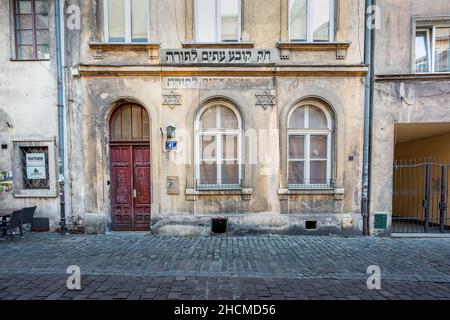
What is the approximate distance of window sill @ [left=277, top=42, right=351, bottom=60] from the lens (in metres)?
6.76

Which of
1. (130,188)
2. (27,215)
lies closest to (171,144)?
(130,188)

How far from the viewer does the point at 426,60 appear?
696 cm

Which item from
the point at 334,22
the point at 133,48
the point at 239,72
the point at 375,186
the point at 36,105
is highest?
the point at 334,22

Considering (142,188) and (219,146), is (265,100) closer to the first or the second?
(219,146)

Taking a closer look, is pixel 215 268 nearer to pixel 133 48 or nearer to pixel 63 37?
pixel 133 48

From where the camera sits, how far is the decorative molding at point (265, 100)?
6.86 m

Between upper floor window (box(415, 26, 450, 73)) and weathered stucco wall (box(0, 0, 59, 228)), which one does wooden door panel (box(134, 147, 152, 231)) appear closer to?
weathered stucco wall (box(0, 0, 59, 228))

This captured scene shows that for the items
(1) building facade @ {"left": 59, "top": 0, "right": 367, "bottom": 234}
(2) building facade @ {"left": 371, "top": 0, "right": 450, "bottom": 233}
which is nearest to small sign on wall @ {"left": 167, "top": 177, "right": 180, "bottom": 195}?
(1) building facade @ {"left": 59, "top": 0, "right": 367, "bottom": 234}

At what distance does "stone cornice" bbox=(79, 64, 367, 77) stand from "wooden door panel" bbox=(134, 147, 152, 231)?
92.1 inches

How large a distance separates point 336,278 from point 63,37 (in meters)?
9.54

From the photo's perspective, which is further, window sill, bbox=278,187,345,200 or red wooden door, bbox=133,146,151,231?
red wooden door, bbox=133,146,151,231

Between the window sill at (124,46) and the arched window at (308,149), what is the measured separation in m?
4.68

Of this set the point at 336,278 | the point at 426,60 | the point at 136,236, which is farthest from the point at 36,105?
the point at 426,60

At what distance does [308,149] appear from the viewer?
7137 millimetres
